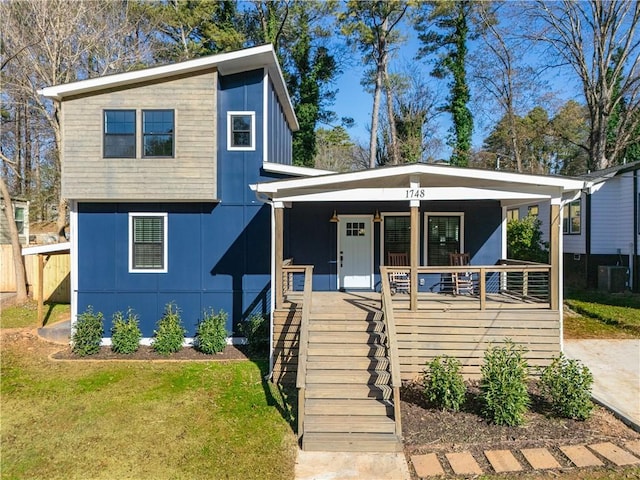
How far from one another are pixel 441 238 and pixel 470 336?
11.6 ft

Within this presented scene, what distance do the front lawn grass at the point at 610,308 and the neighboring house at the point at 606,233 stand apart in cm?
115

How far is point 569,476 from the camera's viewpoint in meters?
4.61

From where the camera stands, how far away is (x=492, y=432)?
5547mm

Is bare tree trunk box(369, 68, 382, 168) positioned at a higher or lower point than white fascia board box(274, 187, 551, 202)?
higher

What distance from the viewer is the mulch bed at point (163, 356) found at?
29.3ft

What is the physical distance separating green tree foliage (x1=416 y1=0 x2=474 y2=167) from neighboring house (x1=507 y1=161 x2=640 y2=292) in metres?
8.30

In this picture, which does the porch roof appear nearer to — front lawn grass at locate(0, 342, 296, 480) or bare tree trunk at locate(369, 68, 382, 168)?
front lawn grass at locate(0, 342, 296, 480)

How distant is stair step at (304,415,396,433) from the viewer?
5.50m

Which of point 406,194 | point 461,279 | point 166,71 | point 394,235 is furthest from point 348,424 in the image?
point 166,71

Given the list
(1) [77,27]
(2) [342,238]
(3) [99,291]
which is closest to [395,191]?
(2) [342,238]

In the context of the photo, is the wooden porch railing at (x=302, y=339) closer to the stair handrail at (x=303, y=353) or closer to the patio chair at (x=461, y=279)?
the stair handrail at (x=303, y=353)

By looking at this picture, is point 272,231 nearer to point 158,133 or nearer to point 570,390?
point 158,133

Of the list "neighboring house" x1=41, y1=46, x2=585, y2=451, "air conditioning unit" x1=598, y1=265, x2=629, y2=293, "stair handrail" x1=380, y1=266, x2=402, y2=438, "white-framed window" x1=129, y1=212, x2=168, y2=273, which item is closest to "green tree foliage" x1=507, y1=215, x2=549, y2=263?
"air conditioning unit" x1=598, y1=265, x2=629, y2=293

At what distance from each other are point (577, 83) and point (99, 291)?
78.7 ft
